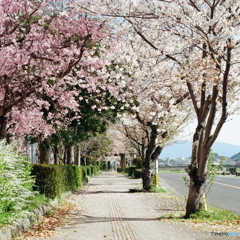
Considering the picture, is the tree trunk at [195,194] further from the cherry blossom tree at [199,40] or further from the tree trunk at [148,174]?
the tree trunk at [148,174]

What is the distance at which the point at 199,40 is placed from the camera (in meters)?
8.15

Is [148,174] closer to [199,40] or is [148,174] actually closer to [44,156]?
[44,156]

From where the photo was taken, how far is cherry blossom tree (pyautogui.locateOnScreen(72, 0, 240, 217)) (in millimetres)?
7574

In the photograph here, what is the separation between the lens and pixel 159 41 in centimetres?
1195

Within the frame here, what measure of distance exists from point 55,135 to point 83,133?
169 centimetres

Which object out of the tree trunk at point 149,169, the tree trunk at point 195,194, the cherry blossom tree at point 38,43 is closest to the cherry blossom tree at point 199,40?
the tree trunk at point 195,194

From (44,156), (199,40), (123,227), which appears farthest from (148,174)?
(199,40)

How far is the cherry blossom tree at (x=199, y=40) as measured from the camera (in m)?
7.57

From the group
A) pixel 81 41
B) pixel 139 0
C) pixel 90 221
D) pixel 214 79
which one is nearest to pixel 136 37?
pixel 81 41

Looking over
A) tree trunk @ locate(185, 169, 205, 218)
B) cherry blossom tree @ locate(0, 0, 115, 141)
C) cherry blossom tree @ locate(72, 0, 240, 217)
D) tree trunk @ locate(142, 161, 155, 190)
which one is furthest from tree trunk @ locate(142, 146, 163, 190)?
tree trunk @ locate(185, 169, 205, 218)

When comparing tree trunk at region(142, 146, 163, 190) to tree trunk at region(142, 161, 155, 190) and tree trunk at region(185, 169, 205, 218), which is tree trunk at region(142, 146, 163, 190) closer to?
tree trunk at region(142, 161, 155, 190)

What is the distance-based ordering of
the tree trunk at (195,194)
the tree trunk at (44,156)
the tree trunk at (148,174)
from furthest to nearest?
→ the tree trunk at (148,174) < the tree trunk at (44,156) < the tree trunk at (195,194)

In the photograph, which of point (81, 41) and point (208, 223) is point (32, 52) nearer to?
point (81, 41)

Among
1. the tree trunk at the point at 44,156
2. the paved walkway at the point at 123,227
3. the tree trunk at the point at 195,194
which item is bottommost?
the paved walkway at the point at 123,227
